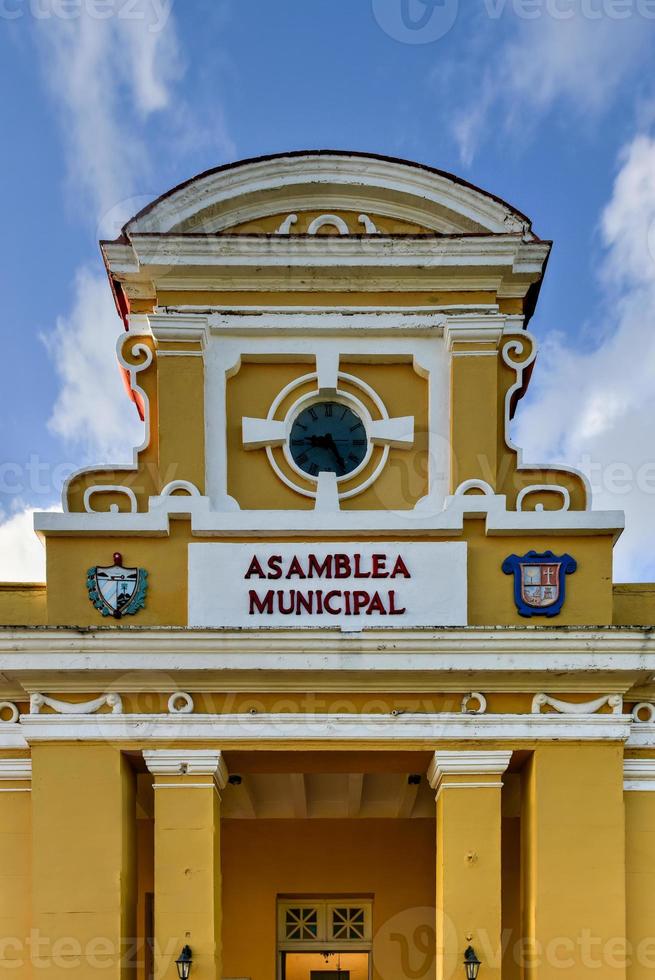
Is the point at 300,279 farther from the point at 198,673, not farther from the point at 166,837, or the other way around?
the point at 166,837

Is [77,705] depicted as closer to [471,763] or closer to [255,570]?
[255,570]

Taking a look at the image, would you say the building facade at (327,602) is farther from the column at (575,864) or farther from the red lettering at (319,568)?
the red lettering at (319,568)

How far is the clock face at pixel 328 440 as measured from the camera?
10883 mm

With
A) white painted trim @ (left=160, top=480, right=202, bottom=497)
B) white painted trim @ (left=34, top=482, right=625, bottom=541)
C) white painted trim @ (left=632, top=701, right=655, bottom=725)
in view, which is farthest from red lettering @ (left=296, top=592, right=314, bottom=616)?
white painted trim @ (left=632, top=701, right=655, bottom=725)

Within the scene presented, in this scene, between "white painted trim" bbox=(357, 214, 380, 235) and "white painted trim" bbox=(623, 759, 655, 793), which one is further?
"white painted trim" bbox=(357, 214, 380, 235)

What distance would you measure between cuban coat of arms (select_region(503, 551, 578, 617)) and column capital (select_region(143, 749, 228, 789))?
3.26 metres

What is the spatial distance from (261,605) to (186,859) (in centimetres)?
243

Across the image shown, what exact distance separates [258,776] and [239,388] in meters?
4.54

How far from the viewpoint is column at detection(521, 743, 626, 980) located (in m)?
9.59

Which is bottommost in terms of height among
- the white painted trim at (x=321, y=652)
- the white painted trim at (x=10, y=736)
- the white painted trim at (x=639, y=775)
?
the white painted trim at (x=639, y=775)

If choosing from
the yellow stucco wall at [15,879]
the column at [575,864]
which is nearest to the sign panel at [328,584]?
the column at [575,864]

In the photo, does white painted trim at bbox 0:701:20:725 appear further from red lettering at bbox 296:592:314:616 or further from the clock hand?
the clock hand

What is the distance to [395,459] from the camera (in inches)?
426

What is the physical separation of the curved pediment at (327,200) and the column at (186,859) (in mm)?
5339
